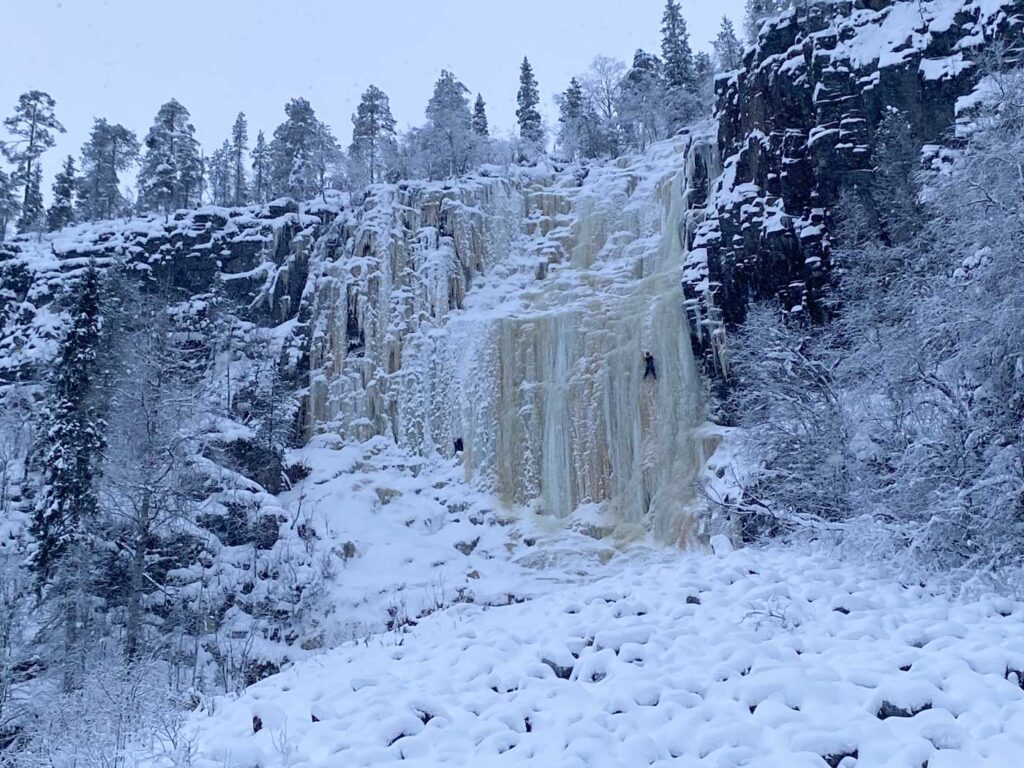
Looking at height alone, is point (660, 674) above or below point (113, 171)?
below

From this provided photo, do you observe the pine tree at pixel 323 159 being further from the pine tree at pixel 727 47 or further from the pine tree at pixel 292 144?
the pine tree at pixel 727 47

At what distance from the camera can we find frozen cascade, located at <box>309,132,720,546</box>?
2330 cm

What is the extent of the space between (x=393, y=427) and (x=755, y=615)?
21.7 metres

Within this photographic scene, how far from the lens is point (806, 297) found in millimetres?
21422

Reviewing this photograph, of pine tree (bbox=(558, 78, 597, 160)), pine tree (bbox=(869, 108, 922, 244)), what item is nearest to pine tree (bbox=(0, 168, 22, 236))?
pine tree (bbox=(558, 78, 597, 160))

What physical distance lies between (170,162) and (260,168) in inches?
463

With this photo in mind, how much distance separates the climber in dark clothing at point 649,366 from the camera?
935 inches

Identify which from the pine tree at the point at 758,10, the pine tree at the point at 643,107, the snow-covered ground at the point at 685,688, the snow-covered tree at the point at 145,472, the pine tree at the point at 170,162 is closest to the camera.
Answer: the snow-covered ground at the point at 685,688

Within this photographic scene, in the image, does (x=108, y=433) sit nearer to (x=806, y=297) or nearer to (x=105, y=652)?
A: (x=105, y=652)

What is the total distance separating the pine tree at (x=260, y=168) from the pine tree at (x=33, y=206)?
13.0 metres

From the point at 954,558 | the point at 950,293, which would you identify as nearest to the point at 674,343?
the point at 950,293

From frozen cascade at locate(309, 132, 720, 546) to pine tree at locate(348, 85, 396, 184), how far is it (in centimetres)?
1428

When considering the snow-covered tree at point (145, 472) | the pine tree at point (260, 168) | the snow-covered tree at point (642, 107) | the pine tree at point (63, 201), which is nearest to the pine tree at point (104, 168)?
the pine tree at point (63, 201)

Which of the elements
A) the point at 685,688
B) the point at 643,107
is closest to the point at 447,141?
the point at 643,107
